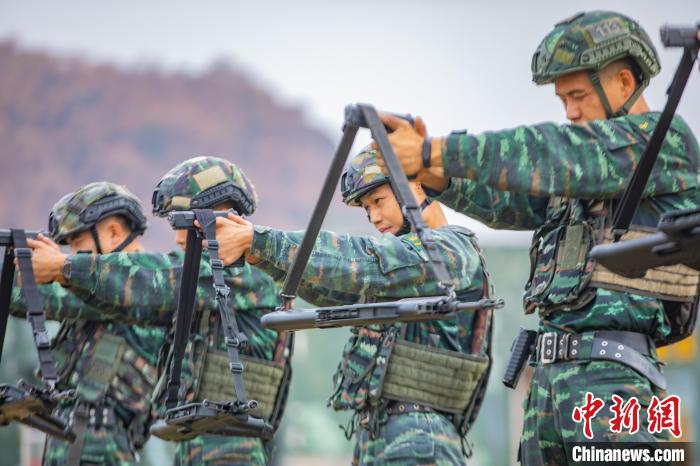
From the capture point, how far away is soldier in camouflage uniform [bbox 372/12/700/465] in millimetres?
6758

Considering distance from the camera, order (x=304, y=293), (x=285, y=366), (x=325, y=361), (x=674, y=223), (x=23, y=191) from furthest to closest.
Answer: (x=23, y=191), (x=325, y=361), (x=285, y=366), (x=304, y=293), (x=674, y=223)

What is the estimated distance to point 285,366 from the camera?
9.73 meters

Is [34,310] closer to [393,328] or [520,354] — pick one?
[393,328]

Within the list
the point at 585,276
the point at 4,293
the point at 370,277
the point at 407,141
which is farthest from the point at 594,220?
the point at 4,293

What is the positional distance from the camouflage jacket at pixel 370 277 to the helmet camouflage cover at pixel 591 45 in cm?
136

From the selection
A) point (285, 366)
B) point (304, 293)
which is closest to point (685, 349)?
point (285, 366)

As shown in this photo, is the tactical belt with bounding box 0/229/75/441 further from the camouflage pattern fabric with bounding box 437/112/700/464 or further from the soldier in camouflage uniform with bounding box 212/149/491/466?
the camouflage pattern fabric with bounding box 437/112/700/464

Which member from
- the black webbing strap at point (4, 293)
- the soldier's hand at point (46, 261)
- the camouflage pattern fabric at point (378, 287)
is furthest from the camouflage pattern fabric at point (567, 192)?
the soldier's hand at point (46, 261)

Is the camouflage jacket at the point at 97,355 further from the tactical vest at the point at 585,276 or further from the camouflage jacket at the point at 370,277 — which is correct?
the tactical vest at the point at 585,276

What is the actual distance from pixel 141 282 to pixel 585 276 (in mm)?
3594

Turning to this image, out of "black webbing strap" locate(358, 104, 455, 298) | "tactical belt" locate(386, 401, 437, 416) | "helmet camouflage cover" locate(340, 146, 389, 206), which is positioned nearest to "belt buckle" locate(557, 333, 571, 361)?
"black webbing strap" locate(358, 104, 455, 298)

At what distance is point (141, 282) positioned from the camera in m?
9.77

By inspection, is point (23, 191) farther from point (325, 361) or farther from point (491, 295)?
point (491, 295)

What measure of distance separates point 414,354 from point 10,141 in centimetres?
5345
